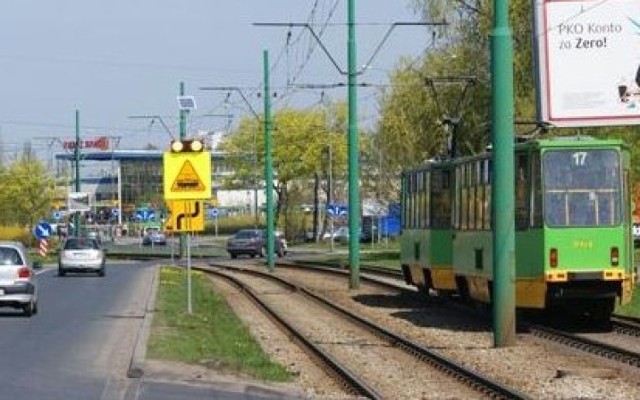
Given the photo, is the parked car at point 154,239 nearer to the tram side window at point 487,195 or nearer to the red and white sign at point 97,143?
the red and white sign at point 97,143

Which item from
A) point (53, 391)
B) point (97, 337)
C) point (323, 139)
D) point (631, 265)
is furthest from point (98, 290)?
point (323, 139)

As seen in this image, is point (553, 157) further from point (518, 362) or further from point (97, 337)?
point (97, 337)

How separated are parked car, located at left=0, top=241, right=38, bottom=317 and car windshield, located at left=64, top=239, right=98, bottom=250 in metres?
25.7

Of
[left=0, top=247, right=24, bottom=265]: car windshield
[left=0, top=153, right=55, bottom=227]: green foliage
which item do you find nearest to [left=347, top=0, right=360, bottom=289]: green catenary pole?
[left=0, top=247, right=24, bottom=265]: car windshield

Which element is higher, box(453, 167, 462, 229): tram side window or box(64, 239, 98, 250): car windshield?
box(453, 167, 462, 229): tram side window

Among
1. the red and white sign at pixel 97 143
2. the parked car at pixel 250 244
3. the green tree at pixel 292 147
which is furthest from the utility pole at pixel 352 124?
the red and white sign at pixel 97 143

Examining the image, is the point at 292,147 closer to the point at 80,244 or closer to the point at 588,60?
the point at 80,244

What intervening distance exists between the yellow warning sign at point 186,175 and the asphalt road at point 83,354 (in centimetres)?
256

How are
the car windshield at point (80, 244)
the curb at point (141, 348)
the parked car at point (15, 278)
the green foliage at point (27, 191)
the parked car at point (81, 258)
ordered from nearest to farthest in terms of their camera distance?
the curb at point (141, 348)
the parked car at point (15, 278)
the parked car at point (81, 258)
the car windshield at point (80, 244)
the green foliage at point (27, 191)

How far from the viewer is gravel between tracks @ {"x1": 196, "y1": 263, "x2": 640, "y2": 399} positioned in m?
15.5

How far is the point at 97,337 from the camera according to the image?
72.6ft

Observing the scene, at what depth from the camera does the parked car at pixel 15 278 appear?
27.0 m

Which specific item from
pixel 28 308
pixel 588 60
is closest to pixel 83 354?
pixel 28 308

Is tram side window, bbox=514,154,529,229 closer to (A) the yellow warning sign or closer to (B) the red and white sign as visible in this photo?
(A) the yellow warning sign
